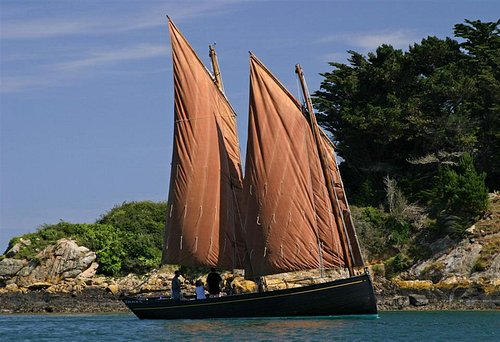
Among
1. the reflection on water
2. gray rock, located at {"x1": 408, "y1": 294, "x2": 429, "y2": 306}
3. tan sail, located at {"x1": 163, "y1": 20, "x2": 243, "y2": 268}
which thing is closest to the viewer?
the reflection on water

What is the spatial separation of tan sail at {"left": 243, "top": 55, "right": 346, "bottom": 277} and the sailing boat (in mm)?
42

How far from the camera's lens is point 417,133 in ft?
234

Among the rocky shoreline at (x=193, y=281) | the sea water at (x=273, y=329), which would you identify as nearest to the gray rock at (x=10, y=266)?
the rocky shoreline at (x=193, y=281)

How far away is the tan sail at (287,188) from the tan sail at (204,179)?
250 centimetres

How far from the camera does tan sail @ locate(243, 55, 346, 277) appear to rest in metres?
50.2

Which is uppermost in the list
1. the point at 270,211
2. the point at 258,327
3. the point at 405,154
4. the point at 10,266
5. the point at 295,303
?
the point at 405,154

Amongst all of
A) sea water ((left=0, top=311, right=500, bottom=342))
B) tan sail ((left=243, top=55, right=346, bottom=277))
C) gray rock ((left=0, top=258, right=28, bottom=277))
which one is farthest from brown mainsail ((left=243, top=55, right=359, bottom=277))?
gray rock ((left=0, top=258, right=28, bottom=277))

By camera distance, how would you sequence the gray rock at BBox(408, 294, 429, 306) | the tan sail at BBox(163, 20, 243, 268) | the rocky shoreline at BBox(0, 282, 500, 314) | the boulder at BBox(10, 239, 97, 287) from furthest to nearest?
1. the boulder at BBox(10, 239, 97, 287)
2. the gray rock at BBox(408, 294, 429, 306)
3. the rocky shoreline at BBox(0, 282, 500, 314)
4. the tan sail at BBox(163, 20, 243, 268)

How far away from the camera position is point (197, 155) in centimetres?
5309

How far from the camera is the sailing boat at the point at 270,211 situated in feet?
165

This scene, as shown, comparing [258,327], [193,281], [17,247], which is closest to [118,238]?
[17,247]

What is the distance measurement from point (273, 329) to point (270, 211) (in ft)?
20.7

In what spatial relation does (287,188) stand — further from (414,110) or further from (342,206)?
(414,110)

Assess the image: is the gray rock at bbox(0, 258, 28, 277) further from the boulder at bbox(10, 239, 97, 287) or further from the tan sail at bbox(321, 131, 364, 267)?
the tan sail at bbox(321, 131, 364, 267)
